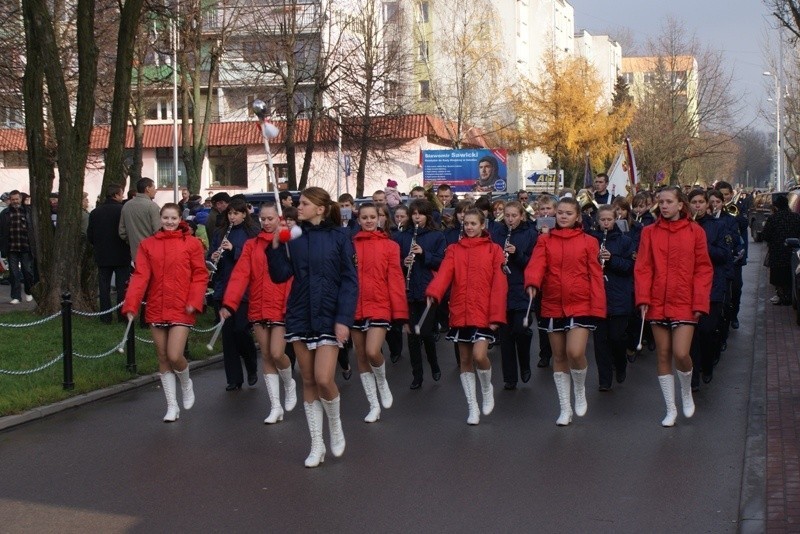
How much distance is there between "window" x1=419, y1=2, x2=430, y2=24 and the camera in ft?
186

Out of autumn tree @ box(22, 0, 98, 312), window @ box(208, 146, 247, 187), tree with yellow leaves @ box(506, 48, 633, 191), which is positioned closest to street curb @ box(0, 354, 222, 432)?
autumn tree @ box(22, 0, 98, 312)

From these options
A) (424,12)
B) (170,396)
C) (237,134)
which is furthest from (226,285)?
(424,12)

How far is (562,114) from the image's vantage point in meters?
60.3

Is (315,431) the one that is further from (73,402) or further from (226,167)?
(226,167)

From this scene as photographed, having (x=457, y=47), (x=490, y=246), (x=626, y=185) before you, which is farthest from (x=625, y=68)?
(x=490, y=246)

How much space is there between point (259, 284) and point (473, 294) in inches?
74.7

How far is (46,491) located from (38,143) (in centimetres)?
1080

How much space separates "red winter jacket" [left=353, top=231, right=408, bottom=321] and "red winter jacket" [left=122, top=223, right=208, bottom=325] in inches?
52.5

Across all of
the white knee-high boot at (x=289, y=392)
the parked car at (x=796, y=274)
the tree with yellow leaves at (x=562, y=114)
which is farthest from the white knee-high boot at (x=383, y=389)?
the tree with yellow leaves at (x=562, y=114)

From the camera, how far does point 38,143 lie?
1752 centimetres

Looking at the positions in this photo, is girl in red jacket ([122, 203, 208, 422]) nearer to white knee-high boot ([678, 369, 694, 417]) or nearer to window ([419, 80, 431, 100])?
white knee-high boot ([678, 369, 694, 417])

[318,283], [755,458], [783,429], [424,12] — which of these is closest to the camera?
[318,283]

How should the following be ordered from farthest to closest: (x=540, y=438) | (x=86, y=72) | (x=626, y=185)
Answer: (x=626, y=185), (x=86, y=72), (x=540, y=438)

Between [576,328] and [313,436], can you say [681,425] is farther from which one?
[313,436]
